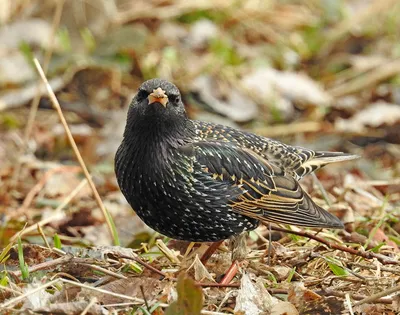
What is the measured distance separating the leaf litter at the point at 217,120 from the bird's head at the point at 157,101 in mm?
839

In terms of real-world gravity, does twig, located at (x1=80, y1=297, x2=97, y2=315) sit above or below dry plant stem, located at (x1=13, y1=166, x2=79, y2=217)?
above

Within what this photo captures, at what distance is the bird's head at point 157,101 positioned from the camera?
491cm

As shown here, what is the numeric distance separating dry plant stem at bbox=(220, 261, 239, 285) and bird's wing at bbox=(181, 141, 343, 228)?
38 centimetres

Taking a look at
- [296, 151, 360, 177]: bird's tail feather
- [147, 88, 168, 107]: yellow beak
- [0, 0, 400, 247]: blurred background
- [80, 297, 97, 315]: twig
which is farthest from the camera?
[0, 0, 400, 247]: blurred background

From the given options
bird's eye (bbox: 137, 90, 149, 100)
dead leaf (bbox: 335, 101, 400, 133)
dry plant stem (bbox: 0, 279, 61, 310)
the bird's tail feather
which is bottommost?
dead leaf (bbox: 335, 101, 400, 133)

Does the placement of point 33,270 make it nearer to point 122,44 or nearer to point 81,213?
point 81,213

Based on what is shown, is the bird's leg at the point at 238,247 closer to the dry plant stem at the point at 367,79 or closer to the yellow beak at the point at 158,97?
the yellow beak at the point at 158,97

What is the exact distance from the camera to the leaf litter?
4414 millimetres

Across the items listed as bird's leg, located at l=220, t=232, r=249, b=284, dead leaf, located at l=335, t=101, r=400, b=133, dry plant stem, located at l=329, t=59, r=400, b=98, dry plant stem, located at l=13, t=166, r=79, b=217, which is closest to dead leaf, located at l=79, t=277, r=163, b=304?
bird's leg, located at l=220, t=232, r=249, b=284

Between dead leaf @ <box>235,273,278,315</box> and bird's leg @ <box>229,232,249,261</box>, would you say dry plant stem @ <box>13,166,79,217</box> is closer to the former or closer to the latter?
bird's leg @ <box>229,232,249,261</box>

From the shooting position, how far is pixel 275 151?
231 inches

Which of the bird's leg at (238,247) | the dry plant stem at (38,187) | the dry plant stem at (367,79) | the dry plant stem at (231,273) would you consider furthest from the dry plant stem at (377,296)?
the dry plant stem at (367,79)

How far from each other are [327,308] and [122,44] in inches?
241

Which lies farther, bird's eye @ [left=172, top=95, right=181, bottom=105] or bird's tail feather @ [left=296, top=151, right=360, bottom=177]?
bird's tail feather @ [left=296, top=151, right=360, bottom=177]
